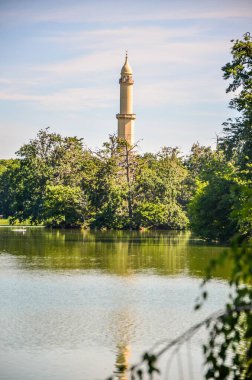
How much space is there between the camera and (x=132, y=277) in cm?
3372

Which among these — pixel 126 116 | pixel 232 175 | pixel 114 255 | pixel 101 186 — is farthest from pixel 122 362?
pixel 126 116

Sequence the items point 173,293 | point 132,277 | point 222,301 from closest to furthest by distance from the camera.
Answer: point 222,301, point 173,293, point 132,277

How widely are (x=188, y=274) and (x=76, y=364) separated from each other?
18427 millimetres

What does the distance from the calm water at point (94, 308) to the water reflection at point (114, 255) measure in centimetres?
5

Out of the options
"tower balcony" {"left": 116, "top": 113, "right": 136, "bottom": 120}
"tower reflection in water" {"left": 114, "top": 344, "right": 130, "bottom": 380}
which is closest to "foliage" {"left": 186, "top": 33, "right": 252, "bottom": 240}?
"tower reflection in water" {"left": 114, "top": 344, "right": 130, "bottom": 380}

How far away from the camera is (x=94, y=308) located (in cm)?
2441

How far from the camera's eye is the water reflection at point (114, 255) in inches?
1467

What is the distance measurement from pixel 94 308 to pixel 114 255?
65.0ft

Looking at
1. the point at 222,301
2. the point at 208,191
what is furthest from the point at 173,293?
the point at 208,191

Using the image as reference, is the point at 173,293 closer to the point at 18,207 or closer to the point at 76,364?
the point at 76,364

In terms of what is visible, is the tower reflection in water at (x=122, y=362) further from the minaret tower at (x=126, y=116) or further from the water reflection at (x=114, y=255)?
the minaret tower at (x=126, y=116)

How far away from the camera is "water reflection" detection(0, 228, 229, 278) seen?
122 ft

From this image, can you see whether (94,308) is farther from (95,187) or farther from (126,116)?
(126,116)

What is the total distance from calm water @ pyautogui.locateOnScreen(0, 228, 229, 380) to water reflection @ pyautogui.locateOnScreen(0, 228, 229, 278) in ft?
0.18
